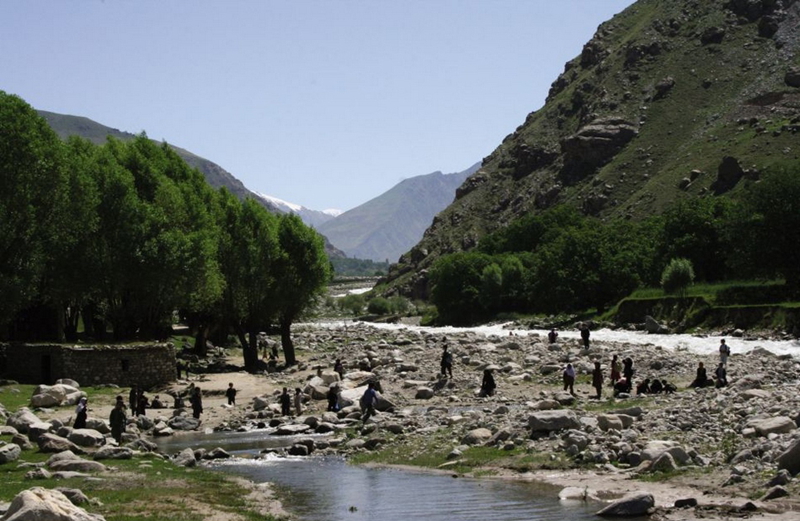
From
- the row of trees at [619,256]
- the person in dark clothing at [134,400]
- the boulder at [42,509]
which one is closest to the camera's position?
the boulder at [42,509]

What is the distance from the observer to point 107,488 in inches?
985

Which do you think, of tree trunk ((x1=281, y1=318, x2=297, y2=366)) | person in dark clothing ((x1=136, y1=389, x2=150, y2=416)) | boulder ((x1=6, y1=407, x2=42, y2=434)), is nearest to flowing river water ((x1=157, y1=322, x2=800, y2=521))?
boulder ((x1=6, y1=407, x2=42, y2=434))

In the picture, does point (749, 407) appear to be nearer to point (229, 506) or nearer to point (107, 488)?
point (229, 506)

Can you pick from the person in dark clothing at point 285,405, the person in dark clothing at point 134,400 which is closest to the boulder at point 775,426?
the person in dark clothing at point 285,405

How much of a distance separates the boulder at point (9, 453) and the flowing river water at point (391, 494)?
6527 millimetres

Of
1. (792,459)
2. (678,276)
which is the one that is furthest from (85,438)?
(678,276)

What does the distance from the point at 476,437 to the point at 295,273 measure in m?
40.2

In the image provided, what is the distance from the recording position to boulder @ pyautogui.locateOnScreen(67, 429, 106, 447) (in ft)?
110

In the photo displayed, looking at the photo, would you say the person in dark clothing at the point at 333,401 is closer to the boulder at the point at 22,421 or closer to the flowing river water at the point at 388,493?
the flowing river water at the point at 388,493

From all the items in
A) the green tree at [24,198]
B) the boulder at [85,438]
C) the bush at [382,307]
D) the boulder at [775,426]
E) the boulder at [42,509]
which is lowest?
the boulder at [85,438]

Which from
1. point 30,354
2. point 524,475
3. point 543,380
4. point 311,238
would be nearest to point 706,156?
point 311,238

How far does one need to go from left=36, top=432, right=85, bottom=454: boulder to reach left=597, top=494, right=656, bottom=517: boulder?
61.5 ft

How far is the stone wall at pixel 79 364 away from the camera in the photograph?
173ft

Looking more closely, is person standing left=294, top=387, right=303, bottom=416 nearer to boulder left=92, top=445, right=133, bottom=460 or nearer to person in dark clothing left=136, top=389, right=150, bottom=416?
person in dark clothing left=136, top=389, right=150, bottom=416
